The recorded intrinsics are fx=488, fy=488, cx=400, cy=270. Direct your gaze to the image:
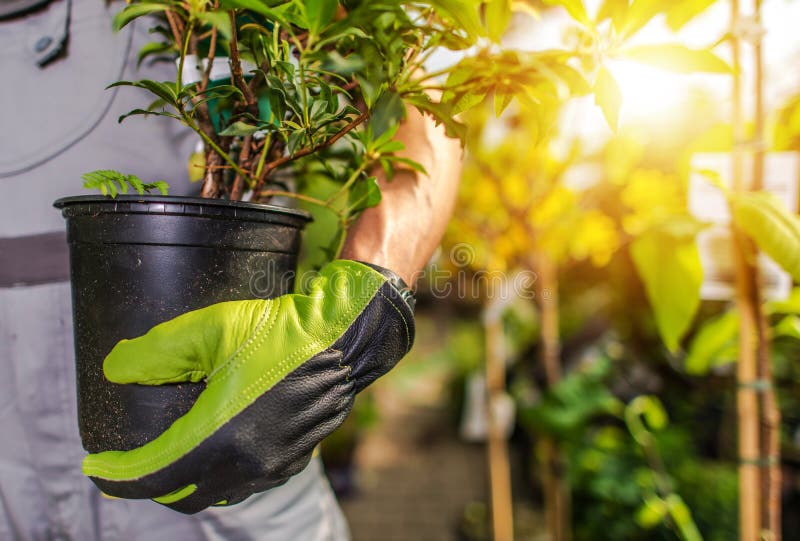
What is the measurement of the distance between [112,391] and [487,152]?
4.35 ft

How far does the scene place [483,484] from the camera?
281 centimetres

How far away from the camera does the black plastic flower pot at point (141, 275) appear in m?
0.47

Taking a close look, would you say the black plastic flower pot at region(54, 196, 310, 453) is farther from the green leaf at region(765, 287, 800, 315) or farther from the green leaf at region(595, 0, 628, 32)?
the green leaf at region(765, 287, 800, 315)

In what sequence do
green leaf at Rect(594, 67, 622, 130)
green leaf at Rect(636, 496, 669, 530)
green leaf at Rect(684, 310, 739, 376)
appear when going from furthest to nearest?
1. green leaf at Rect(636, 496, 669, 530)
2. green leaf at Rect(684, 310, 739, 376)
3. green leaf at Rect(594, 67, 622, 130)

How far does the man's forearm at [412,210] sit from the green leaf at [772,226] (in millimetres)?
412

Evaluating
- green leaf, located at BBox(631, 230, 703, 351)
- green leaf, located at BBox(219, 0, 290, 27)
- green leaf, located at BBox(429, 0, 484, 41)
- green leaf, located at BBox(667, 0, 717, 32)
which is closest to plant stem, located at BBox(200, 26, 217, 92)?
green leaf, located at BBox(219, 0, 290, 27)

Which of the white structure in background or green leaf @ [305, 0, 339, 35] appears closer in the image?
green leaf @ [305, 0, 339, 35]

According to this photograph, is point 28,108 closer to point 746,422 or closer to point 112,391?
point 112,391

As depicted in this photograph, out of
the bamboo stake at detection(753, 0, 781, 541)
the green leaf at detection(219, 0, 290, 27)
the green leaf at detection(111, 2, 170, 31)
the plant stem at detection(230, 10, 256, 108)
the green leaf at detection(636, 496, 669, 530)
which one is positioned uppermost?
the green leaf at detection(111, 2, 170, 31)

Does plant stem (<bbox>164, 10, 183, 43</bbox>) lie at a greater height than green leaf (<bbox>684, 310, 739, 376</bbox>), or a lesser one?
greater

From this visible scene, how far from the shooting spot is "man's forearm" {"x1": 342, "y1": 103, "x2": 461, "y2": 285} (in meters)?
0.63

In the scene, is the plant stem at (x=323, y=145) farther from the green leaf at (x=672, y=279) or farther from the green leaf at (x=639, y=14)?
the green leaf at (x=672, y=279)

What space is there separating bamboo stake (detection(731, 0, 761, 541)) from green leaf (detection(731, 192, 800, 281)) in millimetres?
90

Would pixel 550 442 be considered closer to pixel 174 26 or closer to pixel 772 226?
pixel 772 226
